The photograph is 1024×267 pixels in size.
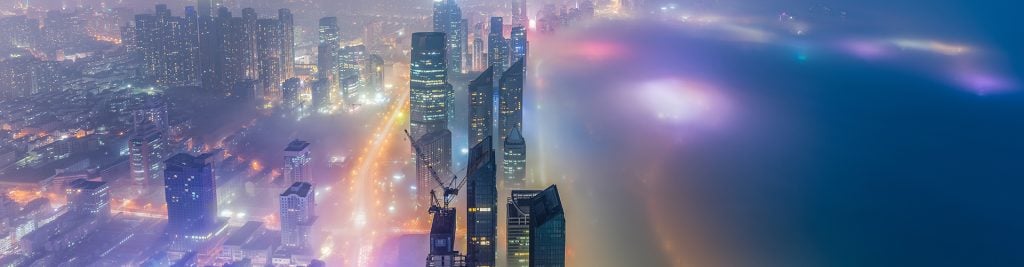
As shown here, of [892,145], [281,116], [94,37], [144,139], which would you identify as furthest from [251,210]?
[94,37]

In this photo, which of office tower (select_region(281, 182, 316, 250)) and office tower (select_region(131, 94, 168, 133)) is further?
office tower (select_region(131, 94, 168, 133))

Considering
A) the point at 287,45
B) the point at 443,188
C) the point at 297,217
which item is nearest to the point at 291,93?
the point at 287,45

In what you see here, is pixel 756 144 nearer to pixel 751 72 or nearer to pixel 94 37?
pixel 751 72

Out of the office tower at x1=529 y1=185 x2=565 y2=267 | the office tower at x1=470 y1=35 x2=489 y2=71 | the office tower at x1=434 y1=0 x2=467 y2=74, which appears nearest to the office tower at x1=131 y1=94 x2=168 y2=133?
the office tower at x1=434 y1=0 x2=467 y2=74

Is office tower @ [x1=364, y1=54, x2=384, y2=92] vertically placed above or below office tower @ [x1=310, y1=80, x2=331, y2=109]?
above

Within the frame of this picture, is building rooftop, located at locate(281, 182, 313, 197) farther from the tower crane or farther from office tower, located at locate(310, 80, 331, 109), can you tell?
office tower, located at locate(310, 80, 331, 109)

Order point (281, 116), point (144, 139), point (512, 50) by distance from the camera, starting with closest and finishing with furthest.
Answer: point (144, 139), point (512, 50), point (281, 116)

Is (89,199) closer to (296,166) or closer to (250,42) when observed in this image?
(296,166)
